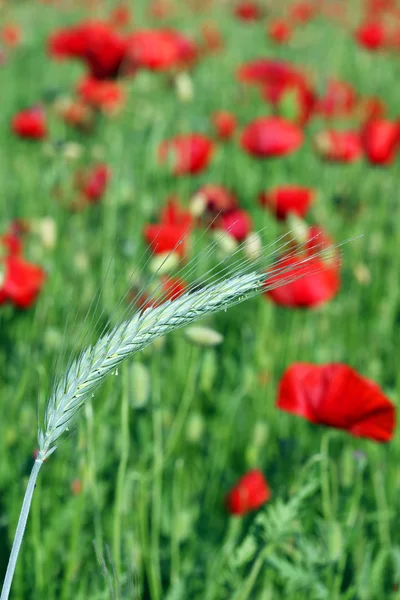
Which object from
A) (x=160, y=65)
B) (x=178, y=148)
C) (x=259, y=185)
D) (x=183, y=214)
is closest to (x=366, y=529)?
(x=183, y=214)

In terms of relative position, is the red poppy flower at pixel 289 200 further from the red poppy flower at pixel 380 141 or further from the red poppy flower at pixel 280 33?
the red poppy flower at pixel 280 33

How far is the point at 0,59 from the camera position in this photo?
10.7 feet

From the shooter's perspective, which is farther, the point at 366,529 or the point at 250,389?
the point at 250,389

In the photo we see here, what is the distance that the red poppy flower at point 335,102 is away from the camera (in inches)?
95.3

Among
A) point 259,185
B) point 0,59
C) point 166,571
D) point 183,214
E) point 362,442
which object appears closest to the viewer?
point 166,571

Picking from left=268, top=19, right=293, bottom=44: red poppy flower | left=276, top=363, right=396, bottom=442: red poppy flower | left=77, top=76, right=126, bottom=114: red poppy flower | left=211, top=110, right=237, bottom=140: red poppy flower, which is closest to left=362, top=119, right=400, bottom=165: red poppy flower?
left=211, top=110, right=237, bottom=140: red poppy flower

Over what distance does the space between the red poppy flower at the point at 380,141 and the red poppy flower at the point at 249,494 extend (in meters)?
1.13

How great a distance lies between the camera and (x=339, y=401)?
2.93ft

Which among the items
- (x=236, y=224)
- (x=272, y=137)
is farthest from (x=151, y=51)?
(x=236, y=224)

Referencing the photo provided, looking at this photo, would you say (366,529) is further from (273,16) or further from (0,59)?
(273,16)

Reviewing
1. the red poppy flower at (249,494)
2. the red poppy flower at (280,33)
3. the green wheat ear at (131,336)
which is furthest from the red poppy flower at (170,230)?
the red poppy flower at (280,33)

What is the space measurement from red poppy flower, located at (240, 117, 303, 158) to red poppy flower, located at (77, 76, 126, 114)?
0.59m

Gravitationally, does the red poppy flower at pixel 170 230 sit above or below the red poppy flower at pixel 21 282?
below

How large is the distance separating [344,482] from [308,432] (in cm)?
22
